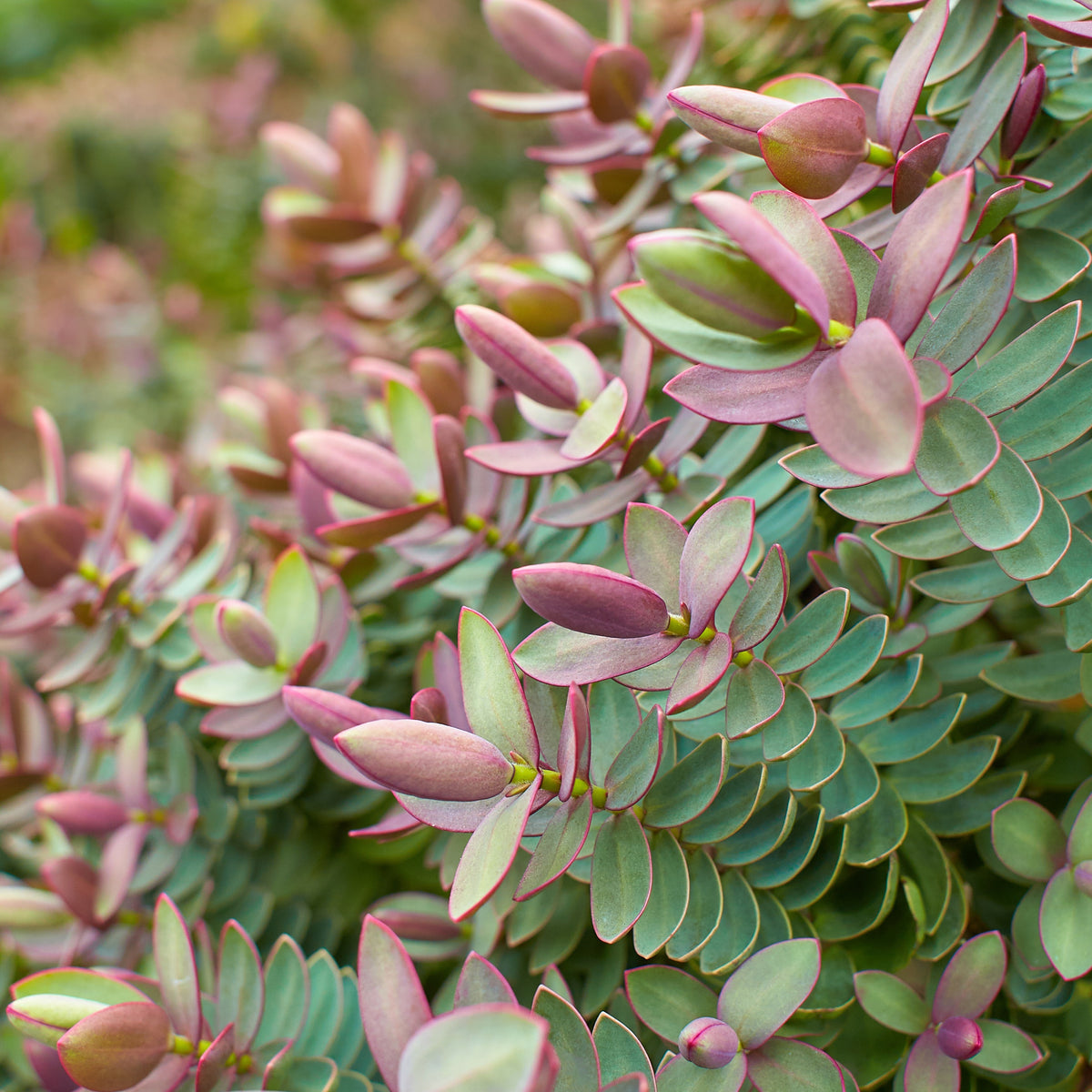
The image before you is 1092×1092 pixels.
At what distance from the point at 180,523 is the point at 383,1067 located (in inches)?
15.6

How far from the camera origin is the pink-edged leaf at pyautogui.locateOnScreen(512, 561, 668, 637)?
0.33 meters

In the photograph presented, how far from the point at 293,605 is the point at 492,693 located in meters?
0.20

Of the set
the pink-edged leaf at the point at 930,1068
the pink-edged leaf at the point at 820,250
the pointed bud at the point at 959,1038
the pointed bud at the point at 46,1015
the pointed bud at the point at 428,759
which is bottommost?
the pointed bud at the point at 46,1015

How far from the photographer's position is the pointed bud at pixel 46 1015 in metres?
0.37

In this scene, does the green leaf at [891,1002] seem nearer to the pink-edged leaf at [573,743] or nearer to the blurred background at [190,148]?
the pink-edged leaf at [573,743]

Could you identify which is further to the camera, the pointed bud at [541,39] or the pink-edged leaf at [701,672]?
the pointed bud at [541,39]

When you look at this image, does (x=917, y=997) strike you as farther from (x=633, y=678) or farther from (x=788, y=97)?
(x=788, y=97)

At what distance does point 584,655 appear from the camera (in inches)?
14.2

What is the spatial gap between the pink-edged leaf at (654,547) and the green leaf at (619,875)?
0.10 m

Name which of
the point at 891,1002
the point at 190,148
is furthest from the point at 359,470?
the point at 190,148

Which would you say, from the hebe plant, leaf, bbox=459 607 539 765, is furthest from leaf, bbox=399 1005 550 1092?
leaf, bbox=459 607 539 765

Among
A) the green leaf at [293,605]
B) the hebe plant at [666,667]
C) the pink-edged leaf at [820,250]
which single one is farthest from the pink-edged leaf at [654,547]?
the green leaf at [293,605]

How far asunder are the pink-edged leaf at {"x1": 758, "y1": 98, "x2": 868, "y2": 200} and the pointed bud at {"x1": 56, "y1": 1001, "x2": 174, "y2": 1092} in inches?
17.2

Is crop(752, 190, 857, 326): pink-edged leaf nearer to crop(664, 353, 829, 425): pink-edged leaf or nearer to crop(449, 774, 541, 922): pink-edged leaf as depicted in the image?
crop(664, 353, 829, 425): pink-edged leaf
